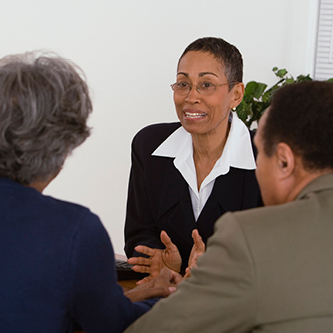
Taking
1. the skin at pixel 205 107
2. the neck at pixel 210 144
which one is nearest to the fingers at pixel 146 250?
the skin at pixel 205 107

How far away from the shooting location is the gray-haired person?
3.25 ft

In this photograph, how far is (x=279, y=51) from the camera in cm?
375

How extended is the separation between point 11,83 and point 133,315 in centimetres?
63

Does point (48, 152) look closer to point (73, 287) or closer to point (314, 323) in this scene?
point (73, 287)

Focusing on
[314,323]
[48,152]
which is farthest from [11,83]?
[314,323]

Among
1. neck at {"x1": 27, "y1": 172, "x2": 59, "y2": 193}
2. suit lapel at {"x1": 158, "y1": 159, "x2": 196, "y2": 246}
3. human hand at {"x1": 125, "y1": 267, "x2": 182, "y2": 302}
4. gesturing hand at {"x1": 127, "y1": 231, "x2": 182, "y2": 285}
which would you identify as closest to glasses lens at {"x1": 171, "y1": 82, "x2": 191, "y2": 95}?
suit lapel at {"x1": 158, "y1": 159, "x2": 196, "y2": 246}

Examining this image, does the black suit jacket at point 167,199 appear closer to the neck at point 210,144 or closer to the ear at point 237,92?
the neck at point 210,144

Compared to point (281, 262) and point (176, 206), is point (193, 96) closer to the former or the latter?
point (176, 206)

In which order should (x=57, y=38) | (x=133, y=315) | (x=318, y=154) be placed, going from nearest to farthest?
(x=318, y=154)
(x=133, y=315)
(x=57, y=38)

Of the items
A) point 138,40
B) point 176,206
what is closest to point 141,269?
point 176,206

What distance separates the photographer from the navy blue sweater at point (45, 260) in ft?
3.24

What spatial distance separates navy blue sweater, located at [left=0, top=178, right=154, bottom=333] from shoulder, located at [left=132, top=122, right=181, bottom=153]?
117 centimetres

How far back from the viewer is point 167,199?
6.61ft

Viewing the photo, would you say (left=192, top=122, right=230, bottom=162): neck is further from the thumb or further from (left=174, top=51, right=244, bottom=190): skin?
the thumb
